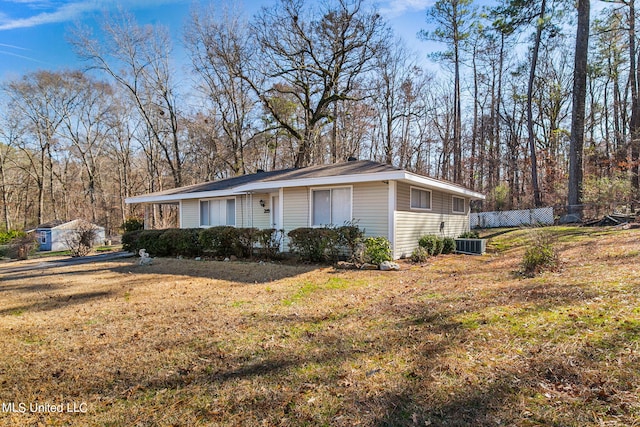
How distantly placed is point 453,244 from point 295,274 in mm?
7024

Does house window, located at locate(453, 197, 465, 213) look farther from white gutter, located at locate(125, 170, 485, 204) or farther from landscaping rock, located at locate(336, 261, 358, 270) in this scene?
landscaping rock, located at locate(336, 261, 358, 270)

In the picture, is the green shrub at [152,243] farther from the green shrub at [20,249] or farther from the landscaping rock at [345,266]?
the landscaping rock at [345,266]

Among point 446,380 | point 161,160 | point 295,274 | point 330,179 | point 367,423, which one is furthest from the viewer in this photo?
point 161,160

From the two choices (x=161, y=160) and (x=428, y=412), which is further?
(x=161, y=160)

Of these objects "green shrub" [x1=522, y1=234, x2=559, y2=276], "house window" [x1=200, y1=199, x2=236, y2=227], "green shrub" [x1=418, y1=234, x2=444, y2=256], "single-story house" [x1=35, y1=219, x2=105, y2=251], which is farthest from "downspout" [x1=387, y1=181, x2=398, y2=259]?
"single-story house" [x1=35, y1=219, x2=105, y2=251]

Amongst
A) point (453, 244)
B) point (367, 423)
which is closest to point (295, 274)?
point (367, 423)

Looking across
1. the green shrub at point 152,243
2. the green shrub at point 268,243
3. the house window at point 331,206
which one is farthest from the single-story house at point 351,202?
the green shrub at point 152,243

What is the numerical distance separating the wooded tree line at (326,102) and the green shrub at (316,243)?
11325 millimetres

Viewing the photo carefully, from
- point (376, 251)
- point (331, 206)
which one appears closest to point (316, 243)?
point (376, 251)

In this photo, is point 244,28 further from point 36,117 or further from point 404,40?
point 36,117

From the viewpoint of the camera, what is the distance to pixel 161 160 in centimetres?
2762

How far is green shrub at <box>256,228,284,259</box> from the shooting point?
9805mm

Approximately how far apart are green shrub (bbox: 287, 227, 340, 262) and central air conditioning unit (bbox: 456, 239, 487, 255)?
5492 millimetres

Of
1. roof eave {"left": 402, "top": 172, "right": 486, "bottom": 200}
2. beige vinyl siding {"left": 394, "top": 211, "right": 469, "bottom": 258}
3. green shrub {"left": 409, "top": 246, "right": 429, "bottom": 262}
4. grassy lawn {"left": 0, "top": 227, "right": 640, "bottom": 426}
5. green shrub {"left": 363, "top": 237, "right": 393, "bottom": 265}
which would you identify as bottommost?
grassy lawn {"left": 0, "top": 227, "right": 640, "bottom": 426}
